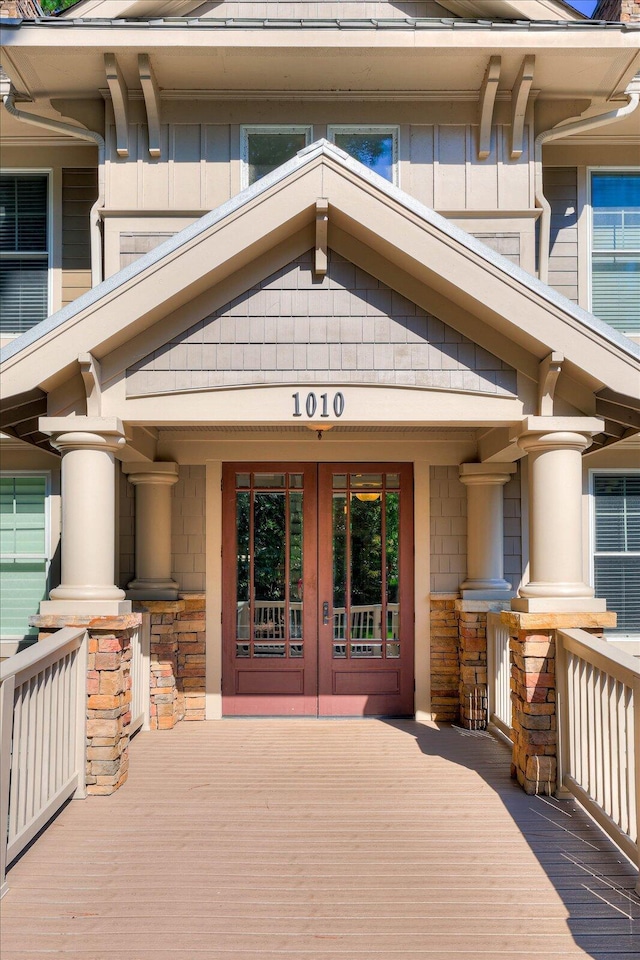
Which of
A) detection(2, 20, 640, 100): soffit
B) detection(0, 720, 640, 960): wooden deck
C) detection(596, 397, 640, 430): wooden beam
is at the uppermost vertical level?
detection(2, 20, 640, 100): soffit

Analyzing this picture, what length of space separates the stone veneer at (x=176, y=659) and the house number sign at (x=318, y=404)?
278cm

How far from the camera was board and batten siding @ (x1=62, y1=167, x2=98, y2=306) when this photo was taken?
25.3 feet

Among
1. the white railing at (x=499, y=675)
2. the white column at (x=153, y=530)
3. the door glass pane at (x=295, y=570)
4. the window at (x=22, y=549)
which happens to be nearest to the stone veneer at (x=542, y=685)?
the white railing at (x=499, y=675)

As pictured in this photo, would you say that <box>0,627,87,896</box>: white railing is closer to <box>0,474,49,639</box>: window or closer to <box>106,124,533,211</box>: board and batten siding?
<box>0,474,49,639</box>: window

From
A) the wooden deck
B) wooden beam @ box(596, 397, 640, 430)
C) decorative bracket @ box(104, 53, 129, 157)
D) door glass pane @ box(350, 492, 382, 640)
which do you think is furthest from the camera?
door glass pane @ box(350, 492, 382, 640)

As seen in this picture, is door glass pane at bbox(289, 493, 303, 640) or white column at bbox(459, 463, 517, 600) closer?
white column at bbox(459, 463, 517, 600)

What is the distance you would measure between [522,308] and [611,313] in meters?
3.10


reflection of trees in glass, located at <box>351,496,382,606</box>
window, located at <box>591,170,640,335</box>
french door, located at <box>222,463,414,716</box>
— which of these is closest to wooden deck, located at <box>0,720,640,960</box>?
french door, located at <box>222,463,414,716</box>

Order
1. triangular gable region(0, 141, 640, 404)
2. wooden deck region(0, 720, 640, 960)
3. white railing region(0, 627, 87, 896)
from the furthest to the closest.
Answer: triangular gable region(0, 141, 640, 404)
white railing region(0, 627, 87, 896)
wooden deck region(0, 720, 640, 960)

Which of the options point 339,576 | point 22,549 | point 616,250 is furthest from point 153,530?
point 616,250

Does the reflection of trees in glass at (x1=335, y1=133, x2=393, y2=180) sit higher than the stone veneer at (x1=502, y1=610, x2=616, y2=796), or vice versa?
the reflection of trees in glass at (x1=335, y1=133, x2=393, y2=180)

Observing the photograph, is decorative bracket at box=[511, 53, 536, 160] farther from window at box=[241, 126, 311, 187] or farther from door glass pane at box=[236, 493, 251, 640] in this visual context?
door glass pane at box=[236, 493, 251, 640]

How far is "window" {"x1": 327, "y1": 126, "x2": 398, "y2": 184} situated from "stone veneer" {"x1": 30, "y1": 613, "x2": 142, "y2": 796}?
15.3 ft

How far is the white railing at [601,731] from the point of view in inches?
161
